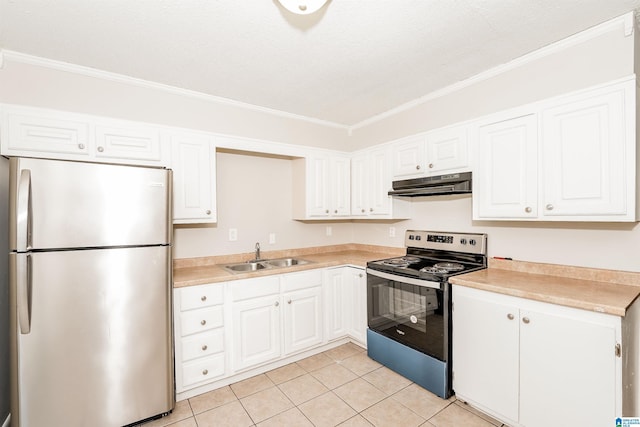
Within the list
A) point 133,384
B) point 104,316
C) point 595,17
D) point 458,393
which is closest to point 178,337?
point 133,384

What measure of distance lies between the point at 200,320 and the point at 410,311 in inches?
65.1

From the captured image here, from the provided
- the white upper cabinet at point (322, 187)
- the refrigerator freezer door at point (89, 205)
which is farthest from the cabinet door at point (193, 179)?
the white upper cabinet at point (322, 187)

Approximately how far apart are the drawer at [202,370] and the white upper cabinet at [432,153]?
2306 mm

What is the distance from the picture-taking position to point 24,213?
160cm

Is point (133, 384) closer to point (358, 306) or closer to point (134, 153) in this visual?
point (134, 153)

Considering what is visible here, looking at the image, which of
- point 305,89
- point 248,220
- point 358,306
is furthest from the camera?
point 248,220

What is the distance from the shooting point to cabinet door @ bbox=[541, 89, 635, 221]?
165 cm

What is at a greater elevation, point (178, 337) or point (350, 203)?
point (350, 203)

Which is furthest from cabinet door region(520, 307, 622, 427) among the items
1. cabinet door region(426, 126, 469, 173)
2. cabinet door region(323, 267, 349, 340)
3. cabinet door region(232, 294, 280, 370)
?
cabinet door region(232, 294, 280, 370)

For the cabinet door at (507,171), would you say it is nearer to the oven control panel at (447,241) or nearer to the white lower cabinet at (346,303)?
the oven control panel at (447,241)

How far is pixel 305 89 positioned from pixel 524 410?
2.78 meters

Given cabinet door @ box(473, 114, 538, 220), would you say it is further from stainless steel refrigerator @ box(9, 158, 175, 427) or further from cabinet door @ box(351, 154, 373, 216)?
stainless steel refrigerator @ box(9, 158, 175, 427)

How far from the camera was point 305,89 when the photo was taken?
258 centimetres

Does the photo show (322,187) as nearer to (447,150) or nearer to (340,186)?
(340,186)
